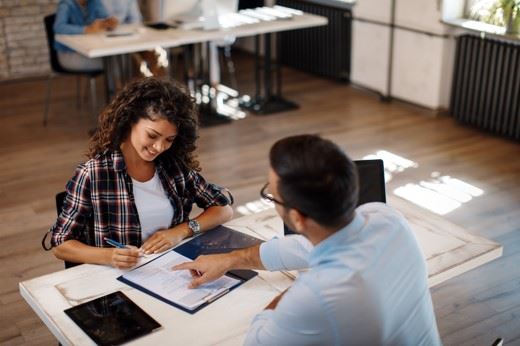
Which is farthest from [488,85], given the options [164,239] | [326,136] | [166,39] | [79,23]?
[164,239]

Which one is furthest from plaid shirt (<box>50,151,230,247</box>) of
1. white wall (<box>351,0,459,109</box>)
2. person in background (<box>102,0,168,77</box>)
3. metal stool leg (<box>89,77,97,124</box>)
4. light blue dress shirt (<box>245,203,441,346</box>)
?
white wall (<box>351,0,459,109</box>)

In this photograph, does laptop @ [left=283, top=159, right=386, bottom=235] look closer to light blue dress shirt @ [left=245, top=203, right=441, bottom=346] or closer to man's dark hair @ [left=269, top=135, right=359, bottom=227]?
light blue dress shirt @ [left=245, top=203, right=441, bottom=346]

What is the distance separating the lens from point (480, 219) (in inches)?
167

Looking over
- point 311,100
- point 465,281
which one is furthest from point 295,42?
point 465,281

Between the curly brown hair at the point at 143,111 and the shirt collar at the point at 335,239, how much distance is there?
92 centimetres

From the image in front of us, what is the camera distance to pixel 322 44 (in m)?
7.18

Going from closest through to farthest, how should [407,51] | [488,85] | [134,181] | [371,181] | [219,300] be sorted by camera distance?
[219,300], [371,181], [134,181], [488,85], [407,51]

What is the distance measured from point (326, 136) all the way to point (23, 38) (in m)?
3.45

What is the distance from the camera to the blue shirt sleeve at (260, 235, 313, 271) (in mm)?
2041

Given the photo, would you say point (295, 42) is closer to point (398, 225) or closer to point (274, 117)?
point (274, 117)

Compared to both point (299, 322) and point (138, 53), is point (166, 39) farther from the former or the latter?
point (299, 322)

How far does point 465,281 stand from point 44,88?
191 inches

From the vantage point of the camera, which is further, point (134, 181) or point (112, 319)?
point (134, 181)

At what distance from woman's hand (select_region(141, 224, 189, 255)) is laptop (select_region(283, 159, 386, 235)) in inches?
13.6
